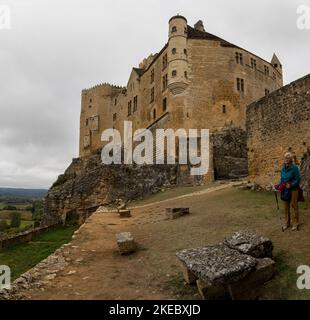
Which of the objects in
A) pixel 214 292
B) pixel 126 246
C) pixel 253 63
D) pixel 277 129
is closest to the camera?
pixel 214 292

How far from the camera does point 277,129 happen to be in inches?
561

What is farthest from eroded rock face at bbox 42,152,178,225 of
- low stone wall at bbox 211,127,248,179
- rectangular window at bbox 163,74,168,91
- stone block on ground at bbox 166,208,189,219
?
stone block on ground at bbox 166,208,189,219

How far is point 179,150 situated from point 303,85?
1809 cm

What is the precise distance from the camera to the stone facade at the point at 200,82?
3628cm

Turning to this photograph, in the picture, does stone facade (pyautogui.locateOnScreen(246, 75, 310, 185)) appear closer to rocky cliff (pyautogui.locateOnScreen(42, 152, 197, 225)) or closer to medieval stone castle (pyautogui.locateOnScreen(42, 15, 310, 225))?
medieval stone castle (pyautogui.locateOnScreen(42, 15, 310, 225))

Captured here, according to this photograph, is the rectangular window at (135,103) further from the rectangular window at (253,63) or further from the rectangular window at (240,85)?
the rectangular window at (253,63)

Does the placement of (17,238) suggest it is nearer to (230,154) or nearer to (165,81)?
(230,154)

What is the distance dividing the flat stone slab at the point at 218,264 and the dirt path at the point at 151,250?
58 centimetres

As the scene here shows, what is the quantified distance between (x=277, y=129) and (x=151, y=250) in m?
8.54

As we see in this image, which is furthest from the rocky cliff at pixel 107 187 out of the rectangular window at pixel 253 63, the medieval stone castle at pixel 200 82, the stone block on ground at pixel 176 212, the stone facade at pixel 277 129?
the rectangular window at pixel 253 63

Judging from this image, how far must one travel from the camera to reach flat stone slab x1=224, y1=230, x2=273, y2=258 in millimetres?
6026

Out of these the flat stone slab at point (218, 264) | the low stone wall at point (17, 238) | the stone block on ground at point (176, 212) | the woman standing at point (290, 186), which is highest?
the woman standing at point (290, 186)

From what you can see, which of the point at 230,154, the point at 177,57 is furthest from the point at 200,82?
the point at 230,154
